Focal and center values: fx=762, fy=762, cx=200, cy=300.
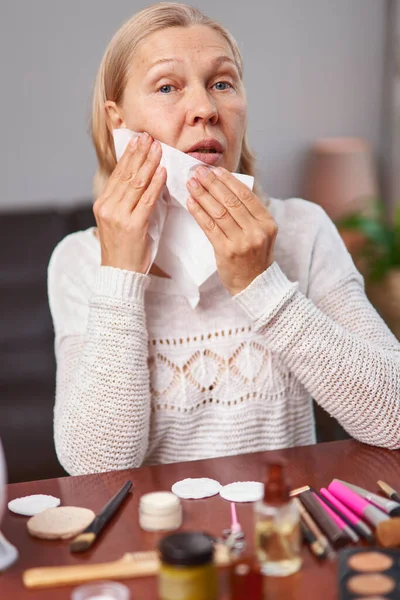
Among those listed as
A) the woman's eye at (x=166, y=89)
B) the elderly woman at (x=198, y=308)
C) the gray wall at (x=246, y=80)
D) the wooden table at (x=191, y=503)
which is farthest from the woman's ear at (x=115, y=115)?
the gray wall at (x=246, y=80)

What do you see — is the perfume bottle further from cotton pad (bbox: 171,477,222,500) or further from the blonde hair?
the blonde hair

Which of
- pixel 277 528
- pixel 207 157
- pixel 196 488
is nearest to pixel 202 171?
pixel 207 157

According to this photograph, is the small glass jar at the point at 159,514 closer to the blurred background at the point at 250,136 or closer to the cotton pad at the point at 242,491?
the cotton pad at the point at 242,491

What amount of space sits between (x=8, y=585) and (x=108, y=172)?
2.86ft

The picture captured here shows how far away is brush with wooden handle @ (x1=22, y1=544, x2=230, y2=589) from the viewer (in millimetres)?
686

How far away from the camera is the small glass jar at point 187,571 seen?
0.58 metres

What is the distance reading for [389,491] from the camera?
2.80 feet

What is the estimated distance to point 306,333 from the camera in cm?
107

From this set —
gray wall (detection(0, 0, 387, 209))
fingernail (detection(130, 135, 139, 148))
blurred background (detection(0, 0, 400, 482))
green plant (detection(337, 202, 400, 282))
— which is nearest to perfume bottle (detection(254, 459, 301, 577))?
fingernail (detection(130, 135, 139, 148))

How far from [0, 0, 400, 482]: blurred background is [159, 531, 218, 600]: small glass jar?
4.75ft

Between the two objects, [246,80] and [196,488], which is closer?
[196,488]

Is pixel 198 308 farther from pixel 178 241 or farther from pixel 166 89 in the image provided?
pixel 166 89

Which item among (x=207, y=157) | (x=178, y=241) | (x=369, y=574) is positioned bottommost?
(x=369, y=574)

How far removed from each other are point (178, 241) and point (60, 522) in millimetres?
568
